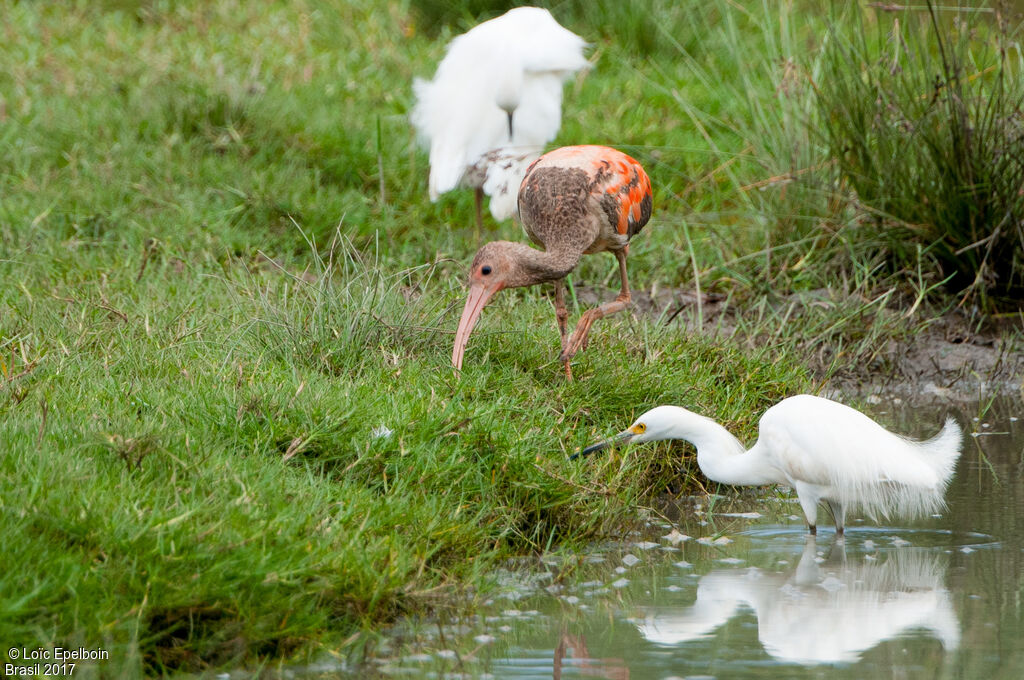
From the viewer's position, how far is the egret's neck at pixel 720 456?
4.55 m

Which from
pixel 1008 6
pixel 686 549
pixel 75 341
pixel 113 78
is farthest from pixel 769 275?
pixel 113 78

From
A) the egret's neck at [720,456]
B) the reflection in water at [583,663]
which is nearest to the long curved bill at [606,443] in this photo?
the egret's neck at [720,456]

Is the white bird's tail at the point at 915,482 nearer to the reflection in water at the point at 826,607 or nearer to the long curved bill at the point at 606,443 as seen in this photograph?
the reflection in water at the point at 826,607

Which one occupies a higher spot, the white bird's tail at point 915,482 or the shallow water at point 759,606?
the white bird's tail at point 915,482

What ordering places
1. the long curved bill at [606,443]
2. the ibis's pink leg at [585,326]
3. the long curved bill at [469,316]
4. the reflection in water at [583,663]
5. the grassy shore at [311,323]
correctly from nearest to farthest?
the reflection in water at [583,663] → the grassy shore at [311,323] → the long curved bill at [606,443] → the long curved bill at [469,316] → the ibis's pink leg at [585,326]

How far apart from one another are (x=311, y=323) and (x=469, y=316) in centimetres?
62

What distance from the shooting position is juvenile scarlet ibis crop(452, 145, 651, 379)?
5285 mm

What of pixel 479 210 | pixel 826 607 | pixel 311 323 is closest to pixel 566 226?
pixel 311 323

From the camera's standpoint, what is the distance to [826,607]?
3689 millimetres

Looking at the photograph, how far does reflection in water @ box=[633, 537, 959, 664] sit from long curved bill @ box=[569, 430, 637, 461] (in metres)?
0.70

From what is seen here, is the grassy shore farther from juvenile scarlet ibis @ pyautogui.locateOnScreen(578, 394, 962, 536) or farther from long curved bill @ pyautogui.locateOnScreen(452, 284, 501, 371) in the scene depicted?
juvenile scarlet ibis @ pyautogui.locateOnScreen(578, 394, 962, 536)

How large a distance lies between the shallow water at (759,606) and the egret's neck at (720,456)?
0.55 ft

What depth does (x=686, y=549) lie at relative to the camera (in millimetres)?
4250

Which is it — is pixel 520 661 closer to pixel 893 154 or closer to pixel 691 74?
pixel 893 154
